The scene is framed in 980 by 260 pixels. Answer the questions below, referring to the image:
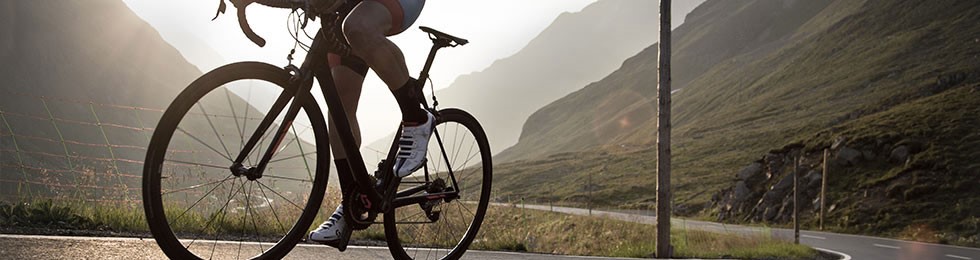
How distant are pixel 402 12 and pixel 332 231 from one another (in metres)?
1.01

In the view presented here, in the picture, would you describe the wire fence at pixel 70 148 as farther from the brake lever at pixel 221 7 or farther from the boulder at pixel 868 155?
the boulder at pixel 868 155

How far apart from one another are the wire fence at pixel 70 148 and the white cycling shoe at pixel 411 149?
433 millimetres

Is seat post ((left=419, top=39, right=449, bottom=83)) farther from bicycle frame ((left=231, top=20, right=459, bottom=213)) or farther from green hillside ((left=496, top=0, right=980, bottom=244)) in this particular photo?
green hillside ((left=496, top=0, right=980, bottom=244))

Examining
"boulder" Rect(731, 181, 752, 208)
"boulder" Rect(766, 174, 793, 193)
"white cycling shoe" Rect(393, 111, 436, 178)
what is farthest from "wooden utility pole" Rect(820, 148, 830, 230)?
"white cycling shoe" Rect(393, 111, 436, 178)

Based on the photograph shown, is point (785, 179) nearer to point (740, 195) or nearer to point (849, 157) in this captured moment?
point (740, 195)

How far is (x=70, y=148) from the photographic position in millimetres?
7750

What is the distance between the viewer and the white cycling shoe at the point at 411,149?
346cm

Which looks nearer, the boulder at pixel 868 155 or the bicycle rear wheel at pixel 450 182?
the bicycle rear wheel at pixel 450 182

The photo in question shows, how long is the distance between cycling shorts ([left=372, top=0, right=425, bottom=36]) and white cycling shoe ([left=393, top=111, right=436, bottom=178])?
0.45 m

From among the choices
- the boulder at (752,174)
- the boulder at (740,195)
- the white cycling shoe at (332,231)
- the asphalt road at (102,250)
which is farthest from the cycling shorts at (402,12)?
the boulder at (752,174)

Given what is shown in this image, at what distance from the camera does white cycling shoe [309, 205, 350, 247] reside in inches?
131

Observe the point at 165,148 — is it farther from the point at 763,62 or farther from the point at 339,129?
the point at 763,62

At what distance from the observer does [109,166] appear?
7.56 m

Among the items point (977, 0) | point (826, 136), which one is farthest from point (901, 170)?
point (977, 0)
